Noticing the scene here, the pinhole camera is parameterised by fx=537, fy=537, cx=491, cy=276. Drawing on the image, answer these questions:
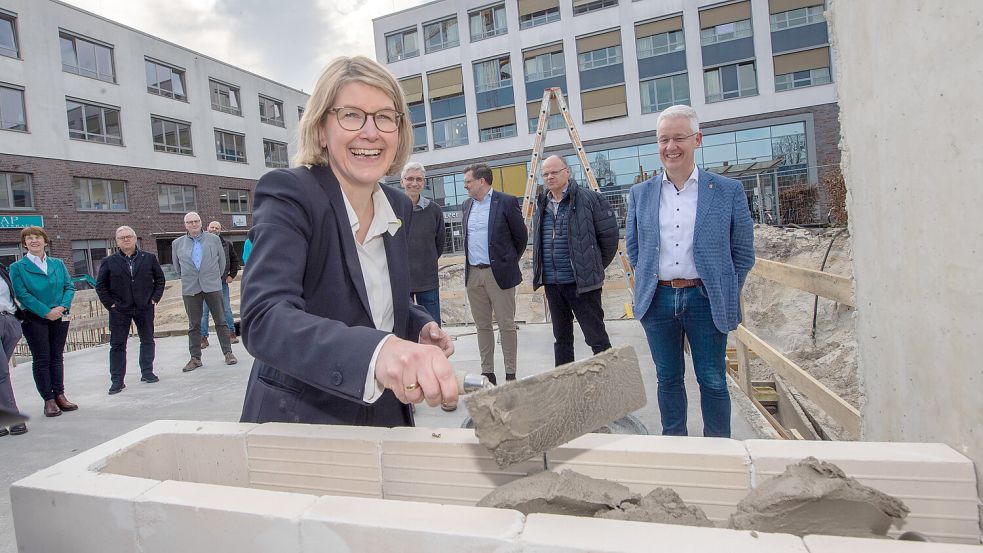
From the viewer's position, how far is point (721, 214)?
2.82 m

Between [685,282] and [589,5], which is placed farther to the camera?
[589,5]

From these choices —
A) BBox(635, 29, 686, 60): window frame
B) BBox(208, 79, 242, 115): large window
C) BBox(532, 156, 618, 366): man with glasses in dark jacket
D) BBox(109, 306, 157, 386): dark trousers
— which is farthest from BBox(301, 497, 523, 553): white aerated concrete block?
BBox(208, 79, 242, 115): large window

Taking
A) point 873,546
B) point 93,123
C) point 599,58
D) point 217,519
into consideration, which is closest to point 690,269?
point 873,546

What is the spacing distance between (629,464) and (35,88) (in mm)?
26157

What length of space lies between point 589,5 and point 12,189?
2454 cm

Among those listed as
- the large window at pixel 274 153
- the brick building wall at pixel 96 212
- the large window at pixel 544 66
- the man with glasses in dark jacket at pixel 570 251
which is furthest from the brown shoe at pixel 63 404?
the large window at pixel 274 153

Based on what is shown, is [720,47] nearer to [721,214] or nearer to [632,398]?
[721,214]

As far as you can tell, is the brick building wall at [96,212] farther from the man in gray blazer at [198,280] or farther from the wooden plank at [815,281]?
the wooden plank at [815,281]

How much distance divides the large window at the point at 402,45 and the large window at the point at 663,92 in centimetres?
1229

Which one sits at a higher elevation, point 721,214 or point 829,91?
point 829,91

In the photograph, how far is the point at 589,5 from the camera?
82.8 ft

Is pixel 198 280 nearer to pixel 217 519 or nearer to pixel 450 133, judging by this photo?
pixel 217 519

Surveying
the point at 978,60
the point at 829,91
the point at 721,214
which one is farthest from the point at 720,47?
the point at 978,60

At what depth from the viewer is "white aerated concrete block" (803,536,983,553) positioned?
2.48 ft
